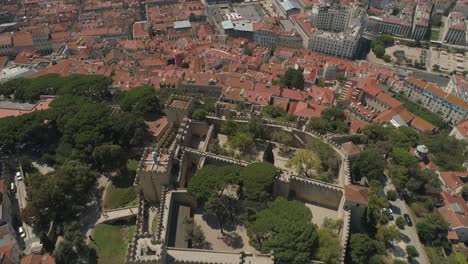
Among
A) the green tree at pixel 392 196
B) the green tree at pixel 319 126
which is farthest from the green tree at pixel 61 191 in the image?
the green tree at pixel 392 196

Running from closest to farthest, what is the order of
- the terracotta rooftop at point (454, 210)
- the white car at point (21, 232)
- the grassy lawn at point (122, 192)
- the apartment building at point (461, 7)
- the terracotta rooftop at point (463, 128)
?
the white car at point (21, 232) < the grassy lawn at point (122, 192) < the terracotta rooftop at point (454, 210) < the terracotta rooftop at point (463, 128) < the apartment building at point (461, 7)

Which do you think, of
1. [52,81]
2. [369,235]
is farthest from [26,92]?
[369,235]

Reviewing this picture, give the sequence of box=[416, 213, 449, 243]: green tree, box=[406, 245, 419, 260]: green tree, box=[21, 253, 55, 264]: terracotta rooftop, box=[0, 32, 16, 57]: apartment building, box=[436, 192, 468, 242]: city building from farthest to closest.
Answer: box=[0, 32, 16, 57]: apartment building → box=[436, 192, 468, 242]: city building → box=[416, 213, 449, 243]: green tree → box=[406, 245, 419, 260]: green tree → box=[21, 253, 55, 264]: terracotta rooftop

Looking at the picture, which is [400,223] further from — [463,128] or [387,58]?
[387,58]

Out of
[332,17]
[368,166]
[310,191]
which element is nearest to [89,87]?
[310,191]

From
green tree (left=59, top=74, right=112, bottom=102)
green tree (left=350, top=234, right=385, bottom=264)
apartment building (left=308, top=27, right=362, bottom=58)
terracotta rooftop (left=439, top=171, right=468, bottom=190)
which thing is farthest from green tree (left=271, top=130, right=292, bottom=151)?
apartment building (left=308, top=27, right=362, bottom=58)

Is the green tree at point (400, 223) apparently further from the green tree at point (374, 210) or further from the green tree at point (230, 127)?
the green tree at point (230, 127)

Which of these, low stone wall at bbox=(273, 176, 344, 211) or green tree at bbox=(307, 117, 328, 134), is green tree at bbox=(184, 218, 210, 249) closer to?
low stone wall at bbox=(273, 176, 344, 211)
